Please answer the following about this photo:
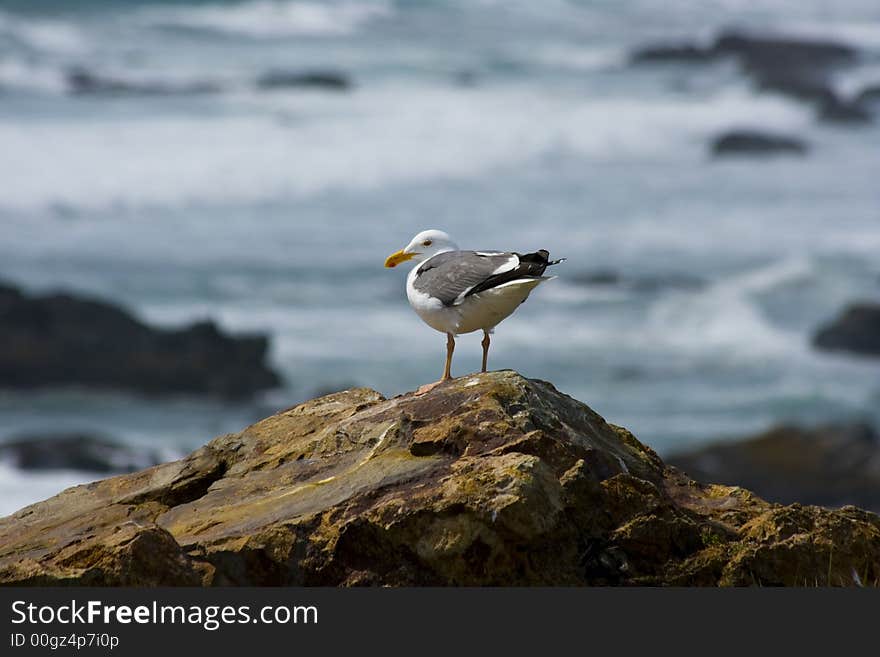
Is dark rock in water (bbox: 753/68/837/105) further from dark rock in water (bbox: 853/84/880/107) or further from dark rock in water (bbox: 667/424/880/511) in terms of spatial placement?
dark rock in water (bbox: 667/424/880/511)

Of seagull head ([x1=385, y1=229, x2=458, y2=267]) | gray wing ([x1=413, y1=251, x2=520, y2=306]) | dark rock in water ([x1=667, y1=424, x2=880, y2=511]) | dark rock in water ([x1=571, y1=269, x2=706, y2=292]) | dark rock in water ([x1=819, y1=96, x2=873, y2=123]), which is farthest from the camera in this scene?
dark rock in water ([x1=819, y1=96, x2=873, y2=123])

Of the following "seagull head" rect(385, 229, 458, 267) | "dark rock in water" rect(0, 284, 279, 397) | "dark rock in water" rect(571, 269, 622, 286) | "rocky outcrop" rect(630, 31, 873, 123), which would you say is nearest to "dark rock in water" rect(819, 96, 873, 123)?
"rocky outcrop" rect(630, 31, 873, 123)

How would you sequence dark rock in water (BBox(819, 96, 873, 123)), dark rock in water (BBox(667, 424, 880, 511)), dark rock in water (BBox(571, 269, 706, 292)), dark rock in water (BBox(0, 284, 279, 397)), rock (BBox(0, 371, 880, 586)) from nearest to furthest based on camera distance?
rock (BBox(0, 371, 880, 586)) → dark rock in water (BBox(667, 424, 880, 511)) → dark rock in water (BBox(0, 284, 279, 397)) → dark rock in water (BBox(571, 269, 706, 292)) → dark rock in water (BBox(819, 96, 873, 123))

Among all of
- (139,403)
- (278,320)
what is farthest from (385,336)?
(139,403)

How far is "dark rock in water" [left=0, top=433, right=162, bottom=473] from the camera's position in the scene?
32000mm

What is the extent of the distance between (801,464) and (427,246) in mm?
21928

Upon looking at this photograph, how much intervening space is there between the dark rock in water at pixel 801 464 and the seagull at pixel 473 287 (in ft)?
66.7

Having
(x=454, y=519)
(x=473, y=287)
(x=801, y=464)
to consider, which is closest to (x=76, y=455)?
(x=801, y=464)

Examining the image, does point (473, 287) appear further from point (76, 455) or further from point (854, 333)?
point (854, 333)

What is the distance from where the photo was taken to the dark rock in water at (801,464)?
31.4 meters

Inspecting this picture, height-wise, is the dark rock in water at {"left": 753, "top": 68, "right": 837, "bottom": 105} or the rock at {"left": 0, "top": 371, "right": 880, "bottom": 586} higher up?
the dark rock in water at {"left": 753, "top": 68, "right": 837, "bottom": 105}

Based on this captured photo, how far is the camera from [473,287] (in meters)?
10.9

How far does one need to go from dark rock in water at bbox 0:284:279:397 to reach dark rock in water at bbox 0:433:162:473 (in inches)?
219

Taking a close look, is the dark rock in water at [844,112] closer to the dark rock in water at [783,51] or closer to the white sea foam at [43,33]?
the dark rock in water at [783,51]
